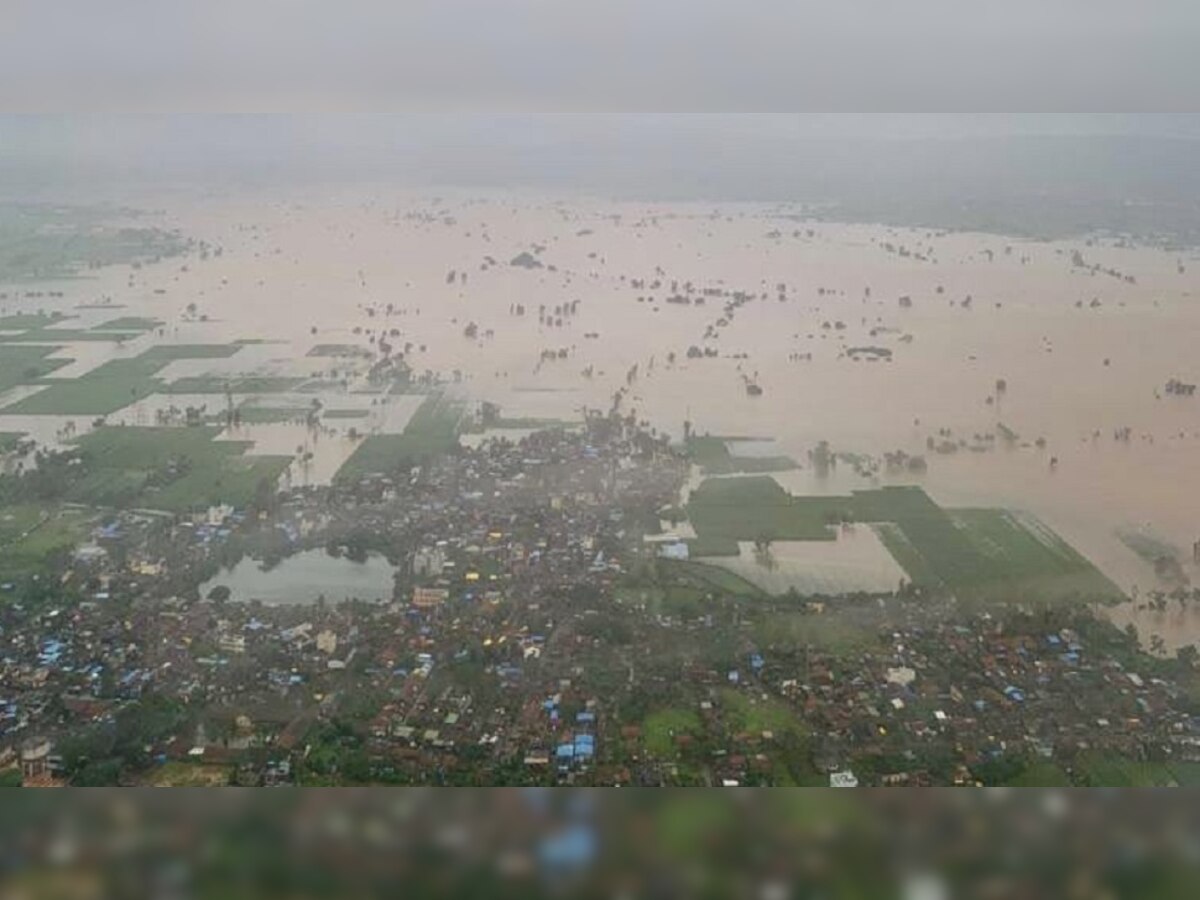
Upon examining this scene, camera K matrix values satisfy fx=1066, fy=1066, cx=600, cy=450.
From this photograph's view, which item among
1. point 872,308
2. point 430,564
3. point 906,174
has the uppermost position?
point 906,174

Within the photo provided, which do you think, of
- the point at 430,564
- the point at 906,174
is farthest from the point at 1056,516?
the point at 430,564

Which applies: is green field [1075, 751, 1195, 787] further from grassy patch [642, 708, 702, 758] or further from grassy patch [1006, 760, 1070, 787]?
grassy patch [642, 708, 702, 758]

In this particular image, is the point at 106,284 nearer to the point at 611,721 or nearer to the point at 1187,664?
the point at 611,721

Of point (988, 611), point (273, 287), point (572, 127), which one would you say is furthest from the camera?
point (273, 287)

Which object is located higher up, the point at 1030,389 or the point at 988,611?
the point at 1030,389

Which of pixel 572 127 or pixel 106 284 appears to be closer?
pixel 572 127

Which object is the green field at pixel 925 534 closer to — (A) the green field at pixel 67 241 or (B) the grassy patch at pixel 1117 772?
(B) the grassy patch at pixel 1117 772
